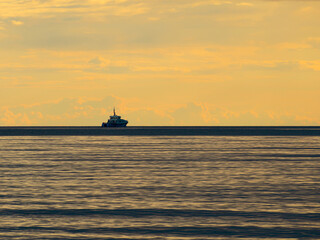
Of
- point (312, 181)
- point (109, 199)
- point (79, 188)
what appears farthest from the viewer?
point (312, 181)

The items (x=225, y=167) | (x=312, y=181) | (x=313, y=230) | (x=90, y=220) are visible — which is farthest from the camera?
(x=225, y=167)

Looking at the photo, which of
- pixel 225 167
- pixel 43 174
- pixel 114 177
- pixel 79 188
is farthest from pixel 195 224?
pixel 225 167

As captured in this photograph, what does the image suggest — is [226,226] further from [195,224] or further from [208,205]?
[208,205]

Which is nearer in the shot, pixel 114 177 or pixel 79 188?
pixel 79 188

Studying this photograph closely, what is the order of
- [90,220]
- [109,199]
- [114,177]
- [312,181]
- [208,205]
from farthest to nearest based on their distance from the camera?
[114,177]
[312,181]
[109,199]
[208,205]
[90,220]

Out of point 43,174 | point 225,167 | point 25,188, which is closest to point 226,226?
point 25,188

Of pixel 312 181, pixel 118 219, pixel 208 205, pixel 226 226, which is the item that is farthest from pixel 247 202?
pixel 312 181

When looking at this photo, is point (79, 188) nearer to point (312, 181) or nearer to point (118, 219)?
point (118, 219)

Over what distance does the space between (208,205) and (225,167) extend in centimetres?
2775

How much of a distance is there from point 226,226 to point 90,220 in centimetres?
734

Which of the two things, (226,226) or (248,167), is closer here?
(226,226)

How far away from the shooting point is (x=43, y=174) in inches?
2048

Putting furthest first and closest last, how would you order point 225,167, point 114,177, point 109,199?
point 225,167 < point 114,177 < point 109,199

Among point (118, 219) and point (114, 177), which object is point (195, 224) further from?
point (114, 177)
